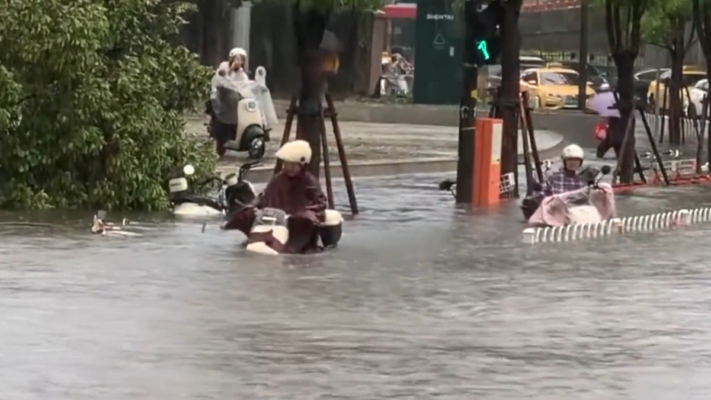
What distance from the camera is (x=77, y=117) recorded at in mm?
20297

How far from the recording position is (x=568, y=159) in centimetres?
1900

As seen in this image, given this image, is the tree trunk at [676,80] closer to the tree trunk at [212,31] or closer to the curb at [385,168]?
the curb at [385,168]

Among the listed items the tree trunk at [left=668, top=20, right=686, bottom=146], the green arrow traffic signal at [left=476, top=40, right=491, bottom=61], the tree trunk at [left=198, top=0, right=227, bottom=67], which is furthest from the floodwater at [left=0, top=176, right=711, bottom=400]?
the tree trunk at [left=198, top=0, right=227, bottom=67]

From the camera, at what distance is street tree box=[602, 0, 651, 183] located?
2638 cm

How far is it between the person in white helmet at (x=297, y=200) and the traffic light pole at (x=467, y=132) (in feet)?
21.3

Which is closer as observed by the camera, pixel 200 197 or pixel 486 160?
pixel 200 197

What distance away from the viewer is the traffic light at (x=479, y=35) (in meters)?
22.2

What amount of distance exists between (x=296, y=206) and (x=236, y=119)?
1210 centimetres

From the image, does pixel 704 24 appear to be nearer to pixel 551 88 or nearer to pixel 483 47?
pixel 483 47

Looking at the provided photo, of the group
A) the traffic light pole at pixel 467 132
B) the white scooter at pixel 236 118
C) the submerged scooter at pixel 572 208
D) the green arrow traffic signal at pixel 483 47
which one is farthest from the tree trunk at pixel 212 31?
the submerged scooter at pixel 572 208

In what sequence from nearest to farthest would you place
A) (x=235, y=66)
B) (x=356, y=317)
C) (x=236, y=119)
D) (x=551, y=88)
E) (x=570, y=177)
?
(x=356, y=317), (x=570, y=177), (x=236, y=119), (x=235, y=66), (x=551, y=88)

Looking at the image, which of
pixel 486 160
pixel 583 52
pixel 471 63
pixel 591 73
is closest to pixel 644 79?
pixel 591 73

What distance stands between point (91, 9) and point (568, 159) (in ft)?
19.0

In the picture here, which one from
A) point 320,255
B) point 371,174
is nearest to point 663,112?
point 371,174
